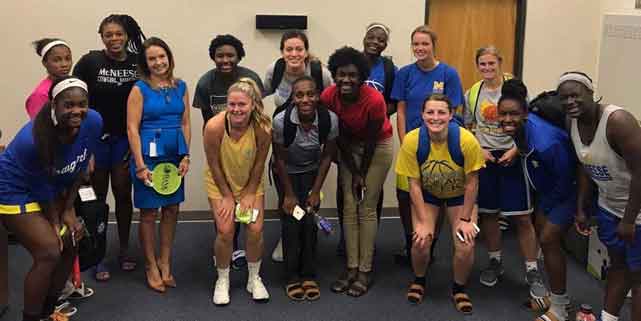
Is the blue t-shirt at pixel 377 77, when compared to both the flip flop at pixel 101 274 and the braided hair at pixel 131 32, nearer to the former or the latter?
the braided hair at pixel 131 32

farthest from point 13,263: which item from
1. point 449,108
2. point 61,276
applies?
point 449,108

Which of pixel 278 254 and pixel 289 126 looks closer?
pixel 289 126

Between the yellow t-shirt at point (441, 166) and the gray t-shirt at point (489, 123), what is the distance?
38 centimetres

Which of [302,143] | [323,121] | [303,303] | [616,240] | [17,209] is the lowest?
[303,303]

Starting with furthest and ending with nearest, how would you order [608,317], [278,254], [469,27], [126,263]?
[469,27] < [278,254] < [126,263] < [608,317]

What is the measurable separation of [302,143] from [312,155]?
0.11 metres

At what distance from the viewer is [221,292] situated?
137 inches

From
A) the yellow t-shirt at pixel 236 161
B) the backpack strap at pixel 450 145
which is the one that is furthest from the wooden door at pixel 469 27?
the yellow t-shirt at pixel 236 161

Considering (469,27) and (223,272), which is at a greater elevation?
(469,27)

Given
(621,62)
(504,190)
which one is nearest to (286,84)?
(504,190)

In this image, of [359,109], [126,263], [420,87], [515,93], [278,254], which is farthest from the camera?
[278,254]

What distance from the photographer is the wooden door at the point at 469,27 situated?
4.93 metres

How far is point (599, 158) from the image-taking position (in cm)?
279

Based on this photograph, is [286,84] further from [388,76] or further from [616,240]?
[616,240]
